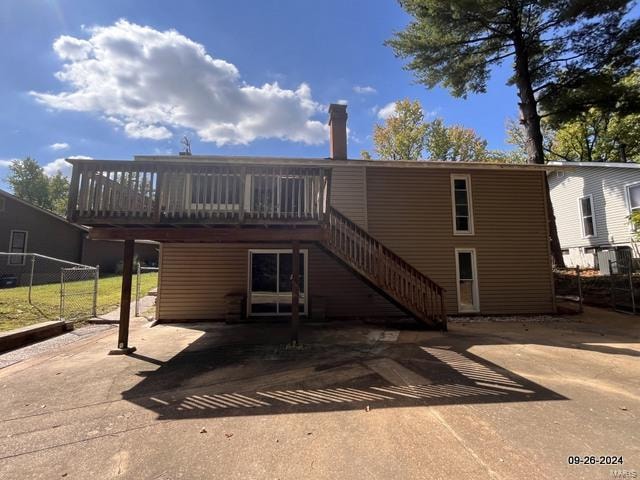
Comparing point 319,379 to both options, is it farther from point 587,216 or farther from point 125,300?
point 587,216

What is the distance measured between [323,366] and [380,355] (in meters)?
1.23

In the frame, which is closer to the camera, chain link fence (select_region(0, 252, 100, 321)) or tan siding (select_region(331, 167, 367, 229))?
chain link fence (select_region(0, 252, 100, 321))

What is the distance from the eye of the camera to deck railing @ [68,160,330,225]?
5.95 m

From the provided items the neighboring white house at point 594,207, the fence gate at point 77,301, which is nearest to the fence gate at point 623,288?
the neighboring white house at point 594,207

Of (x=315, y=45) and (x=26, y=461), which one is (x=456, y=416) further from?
(x=315, y=45)

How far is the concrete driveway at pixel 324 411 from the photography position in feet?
9.24

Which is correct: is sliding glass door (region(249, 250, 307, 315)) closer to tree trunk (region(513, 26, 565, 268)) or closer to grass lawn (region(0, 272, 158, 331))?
grass lawn (region(0, 272, 158, 331))

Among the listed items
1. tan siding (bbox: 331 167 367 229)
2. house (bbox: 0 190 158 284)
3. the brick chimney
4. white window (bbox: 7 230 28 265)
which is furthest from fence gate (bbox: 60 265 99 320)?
the brick chimney

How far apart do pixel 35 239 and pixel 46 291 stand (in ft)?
28.3

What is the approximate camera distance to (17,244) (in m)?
18.8

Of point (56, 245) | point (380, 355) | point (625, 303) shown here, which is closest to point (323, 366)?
point (380, 355)

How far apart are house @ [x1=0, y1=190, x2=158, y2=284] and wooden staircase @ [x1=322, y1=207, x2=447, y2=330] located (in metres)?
12.6

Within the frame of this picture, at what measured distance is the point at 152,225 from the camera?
6383 millimetres

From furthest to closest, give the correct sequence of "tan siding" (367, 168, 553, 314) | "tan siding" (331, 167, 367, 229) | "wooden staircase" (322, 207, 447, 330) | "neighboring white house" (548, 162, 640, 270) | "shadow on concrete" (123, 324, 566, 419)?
"neighboring white house" (548, 162, 640, 270) → "tan siding" (367, 168, 553, 314) → "tan siding" (331, 167, 367, 229) → "wooden staircase" (322, 207, 447, 330) → "shadow on concrete" (123, 324, 566, 419)
